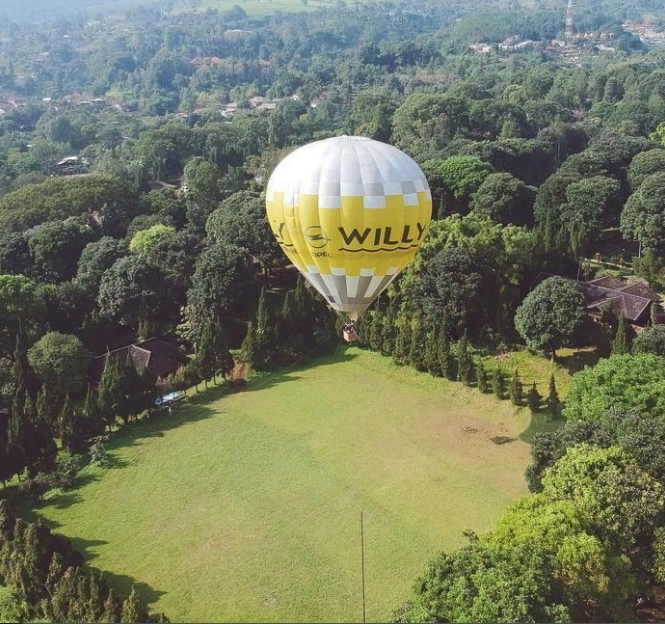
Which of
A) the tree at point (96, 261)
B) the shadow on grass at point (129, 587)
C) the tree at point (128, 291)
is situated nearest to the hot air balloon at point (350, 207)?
the shadow on grass at point (129, 587)

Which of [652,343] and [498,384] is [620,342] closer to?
[652,343]

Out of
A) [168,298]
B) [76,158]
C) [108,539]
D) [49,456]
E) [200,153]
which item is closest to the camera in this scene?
[108,539]

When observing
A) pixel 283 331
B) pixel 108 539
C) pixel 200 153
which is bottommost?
pixel 108 539

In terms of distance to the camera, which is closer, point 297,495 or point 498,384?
point 297,495

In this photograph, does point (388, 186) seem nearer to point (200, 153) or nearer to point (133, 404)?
point (133, 404)

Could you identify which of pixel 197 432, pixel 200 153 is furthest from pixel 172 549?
pixel 200 153

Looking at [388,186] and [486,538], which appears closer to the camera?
[486,538]

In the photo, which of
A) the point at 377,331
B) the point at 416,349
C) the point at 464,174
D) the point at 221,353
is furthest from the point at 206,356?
the point at 464,174

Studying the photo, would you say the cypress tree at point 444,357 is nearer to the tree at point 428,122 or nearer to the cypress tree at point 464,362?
the cypress tree at point 464,362

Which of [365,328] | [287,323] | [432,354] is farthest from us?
[287,323]
